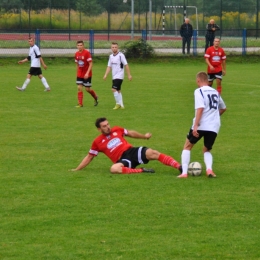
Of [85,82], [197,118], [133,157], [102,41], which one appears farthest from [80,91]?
[102,41]

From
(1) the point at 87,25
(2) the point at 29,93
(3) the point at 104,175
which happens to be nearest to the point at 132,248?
(3) the point at 104,175

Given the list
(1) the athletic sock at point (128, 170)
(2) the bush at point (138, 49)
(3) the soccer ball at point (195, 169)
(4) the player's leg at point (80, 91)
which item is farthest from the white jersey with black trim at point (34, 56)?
(3) the soccer ball at point (195, 169)

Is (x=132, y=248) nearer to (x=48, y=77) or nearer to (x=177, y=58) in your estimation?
(x=48, y=77)

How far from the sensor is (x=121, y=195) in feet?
33.9

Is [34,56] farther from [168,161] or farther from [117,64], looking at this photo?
[168,161]

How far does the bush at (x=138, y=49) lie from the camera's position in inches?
1561

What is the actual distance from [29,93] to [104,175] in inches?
562

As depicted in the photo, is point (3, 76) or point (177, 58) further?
point (177, 58)

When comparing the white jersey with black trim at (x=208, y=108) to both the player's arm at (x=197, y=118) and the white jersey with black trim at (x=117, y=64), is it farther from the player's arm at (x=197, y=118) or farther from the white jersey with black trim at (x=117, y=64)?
the white jersey with black trim at (x=117, y=64)

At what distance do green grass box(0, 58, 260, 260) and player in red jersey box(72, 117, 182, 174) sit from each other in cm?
24

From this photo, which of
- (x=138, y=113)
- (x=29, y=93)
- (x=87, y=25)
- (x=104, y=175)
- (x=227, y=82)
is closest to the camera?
(x=104, y=175)

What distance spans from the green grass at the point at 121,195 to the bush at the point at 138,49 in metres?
19.3

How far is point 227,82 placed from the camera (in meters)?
29.7

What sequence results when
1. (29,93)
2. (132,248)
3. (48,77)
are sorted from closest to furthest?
(132,248)
(29,93)
(48,77)
